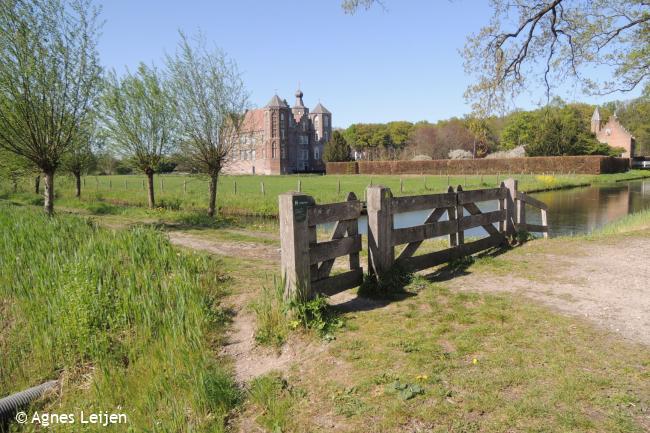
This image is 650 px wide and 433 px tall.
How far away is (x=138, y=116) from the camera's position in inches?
822

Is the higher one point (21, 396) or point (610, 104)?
point (610, 104)

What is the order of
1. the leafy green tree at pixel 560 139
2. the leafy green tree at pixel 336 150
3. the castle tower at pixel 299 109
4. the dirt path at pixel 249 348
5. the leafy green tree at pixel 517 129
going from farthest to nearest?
the castle tower at pixel 299 109
the leafy green tree at pixel 517 129
the leafy green tree at pixel 336 150
the leafy green tree at pixel 560 139
the dirt path at pixel 249 348

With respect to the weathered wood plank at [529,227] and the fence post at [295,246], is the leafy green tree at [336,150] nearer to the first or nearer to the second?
the weathered wood plank at [529,227]

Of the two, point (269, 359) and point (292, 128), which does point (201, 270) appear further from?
point (292, 128)

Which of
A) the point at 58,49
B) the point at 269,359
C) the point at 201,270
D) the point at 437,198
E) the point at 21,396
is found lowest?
the point at 21,396

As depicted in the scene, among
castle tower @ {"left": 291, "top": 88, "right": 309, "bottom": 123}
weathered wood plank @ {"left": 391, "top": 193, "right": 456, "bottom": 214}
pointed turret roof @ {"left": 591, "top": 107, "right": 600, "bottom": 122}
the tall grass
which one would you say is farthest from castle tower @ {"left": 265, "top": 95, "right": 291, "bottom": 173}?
weathered wood plank @ {"left": 391, "top": 193, "right": 456, "bottom": 214}

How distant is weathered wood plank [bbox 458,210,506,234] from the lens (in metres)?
8.71

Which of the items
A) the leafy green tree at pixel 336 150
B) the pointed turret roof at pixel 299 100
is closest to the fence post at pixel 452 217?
the leafy green tree at pixel 336 150

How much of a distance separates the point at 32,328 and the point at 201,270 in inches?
98.8

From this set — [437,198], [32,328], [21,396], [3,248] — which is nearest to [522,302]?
[437,198]

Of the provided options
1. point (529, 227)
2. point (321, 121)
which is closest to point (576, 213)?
point (529, 227)

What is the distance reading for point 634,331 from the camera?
5.10 meters

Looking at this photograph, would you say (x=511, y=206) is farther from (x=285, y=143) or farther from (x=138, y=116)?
(x=285, y=143)

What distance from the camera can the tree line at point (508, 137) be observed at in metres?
66.9
